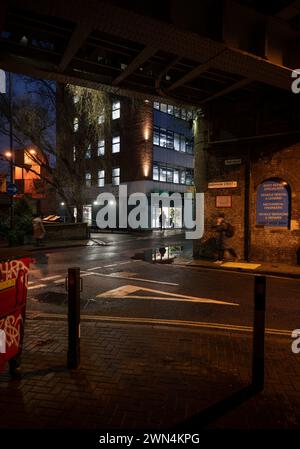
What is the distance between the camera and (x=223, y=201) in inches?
553

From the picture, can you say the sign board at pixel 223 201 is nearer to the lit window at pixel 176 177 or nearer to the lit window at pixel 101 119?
the lit window at pixel 101 119

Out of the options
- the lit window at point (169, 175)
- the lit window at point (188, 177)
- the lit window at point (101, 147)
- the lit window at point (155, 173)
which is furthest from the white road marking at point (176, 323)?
the lit window at point (188, 177)

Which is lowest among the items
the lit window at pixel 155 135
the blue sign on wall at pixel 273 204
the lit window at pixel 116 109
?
the blue sign on wall at pixel 273 204

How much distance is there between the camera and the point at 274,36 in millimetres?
8625

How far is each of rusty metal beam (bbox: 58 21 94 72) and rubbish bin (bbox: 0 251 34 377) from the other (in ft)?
18.7

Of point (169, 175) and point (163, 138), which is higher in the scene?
point (163, 138)

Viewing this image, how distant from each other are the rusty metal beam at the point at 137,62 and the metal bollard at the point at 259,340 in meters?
6.85

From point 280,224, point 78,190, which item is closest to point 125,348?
point 280,224

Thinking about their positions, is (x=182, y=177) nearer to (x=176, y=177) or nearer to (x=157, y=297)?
(x=176, y=177)

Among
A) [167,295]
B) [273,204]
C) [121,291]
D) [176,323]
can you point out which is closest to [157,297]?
[167,295]

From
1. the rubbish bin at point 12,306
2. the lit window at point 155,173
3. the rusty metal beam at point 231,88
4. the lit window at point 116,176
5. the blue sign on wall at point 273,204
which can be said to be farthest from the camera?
the lit window at point 116,176

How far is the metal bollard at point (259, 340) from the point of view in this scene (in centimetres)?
374

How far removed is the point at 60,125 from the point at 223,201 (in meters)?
16.7

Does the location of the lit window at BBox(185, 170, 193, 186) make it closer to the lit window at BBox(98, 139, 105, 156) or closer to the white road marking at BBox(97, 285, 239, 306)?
the lit window at BBox(98, 139, 105, 156)
